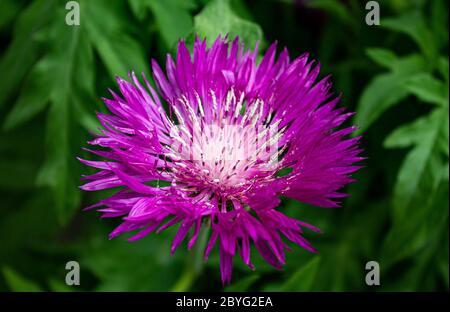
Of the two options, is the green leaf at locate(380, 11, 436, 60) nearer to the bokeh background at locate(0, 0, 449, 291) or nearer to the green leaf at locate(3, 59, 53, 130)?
the bokeh background at locate(0, 0, 449, 291)

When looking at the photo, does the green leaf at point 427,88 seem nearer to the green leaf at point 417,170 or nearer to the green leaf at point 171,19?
the green leaf at point 417,170

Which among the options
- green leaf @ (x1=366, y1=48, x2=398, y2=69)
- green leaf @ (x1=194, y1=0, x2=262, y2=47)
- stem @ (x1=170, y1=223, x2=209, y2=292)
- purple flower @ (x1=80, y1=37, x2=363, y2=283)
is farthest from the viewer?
green leaf @ (x1=366, y1=48, x2=398, y2=69)

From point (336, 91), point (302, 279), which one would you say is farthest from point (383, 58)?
point (302, 279)

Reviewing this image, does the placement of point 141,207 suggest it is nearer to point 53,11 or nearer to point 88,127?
point 88,127

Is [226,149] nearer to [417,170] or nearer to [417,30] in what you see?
[417,170]

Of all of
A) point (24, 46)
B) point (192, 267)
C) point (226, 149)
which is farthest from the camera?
point (24, 46)

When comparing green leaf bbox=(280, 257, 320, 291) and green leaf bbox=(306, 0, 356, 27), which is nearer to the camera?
green leaf bbox=(280, 257, 320, 291)

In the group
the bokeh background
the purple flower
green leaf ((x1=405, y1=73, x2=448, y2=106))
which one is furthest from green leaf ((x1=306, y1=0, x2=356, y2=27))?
the purple flower
